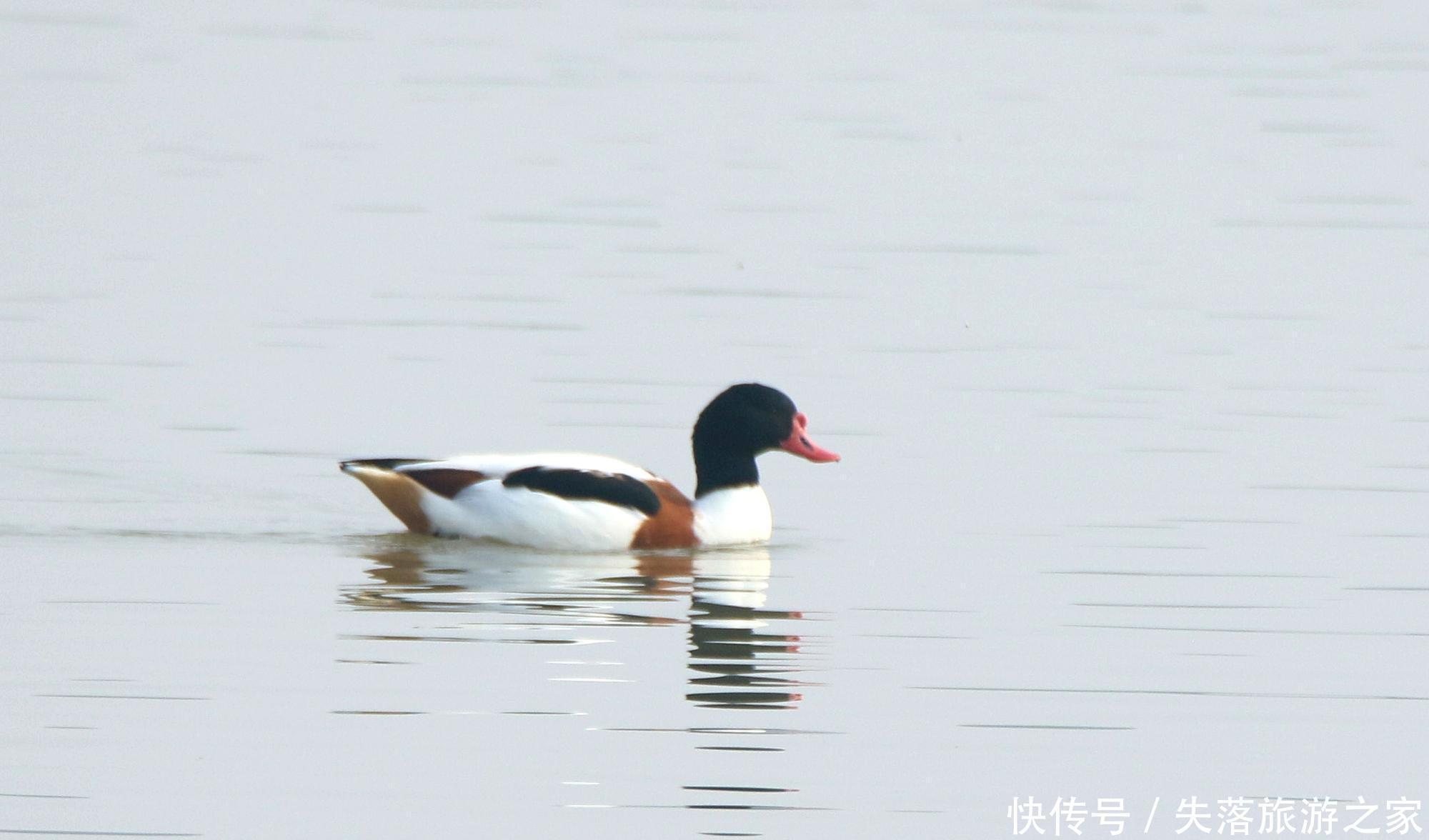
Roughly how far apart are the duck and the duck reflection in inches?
3.7

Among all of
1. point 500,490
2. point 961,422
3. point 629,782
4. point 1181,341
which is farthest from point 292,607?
point 1181,341

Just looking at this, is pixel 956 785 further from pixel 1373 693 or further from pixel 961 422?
pixel 961 422

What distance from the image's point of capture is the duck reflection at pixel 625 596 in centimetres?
1015

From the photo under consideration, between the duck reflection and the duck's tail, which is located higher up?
the duck's tail

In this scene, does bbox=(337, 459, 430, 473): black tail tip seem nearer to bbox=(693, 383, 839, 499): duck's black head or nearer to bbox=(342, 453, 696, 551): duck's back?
bbox=(342, 453, 696, 551): duck's back

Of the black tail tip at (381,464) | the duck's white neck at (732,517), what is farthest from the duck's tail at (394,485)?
the duck's white neck at (732,517)

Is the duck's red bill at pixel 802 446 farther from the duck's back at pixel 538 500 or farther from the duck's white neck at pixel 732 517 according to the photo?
the duck's back at pixel 538 500

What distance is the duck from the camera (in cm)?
1309

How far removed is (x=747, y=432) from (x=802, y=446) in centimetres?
33

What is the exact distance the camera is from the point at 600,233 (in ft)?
72.2

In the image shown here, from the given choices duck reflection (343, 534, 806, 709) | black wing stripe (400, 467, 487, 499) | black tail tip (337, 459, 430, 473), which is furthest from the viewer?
black tail tip (337, 459, 430, 473)

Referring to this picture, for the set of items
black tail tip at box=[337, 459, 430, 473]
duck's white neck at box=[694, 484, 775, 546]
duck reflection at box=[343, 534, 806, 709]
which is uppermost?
black tail tip at box=[337, 459, 430, 473]

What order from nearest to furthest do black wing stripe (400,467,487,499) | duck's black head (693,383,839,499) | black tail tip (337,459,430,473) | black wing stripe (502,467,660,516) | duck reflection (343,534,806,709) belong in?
duck reflection (343,534,806,709) < black wing stripe (502,467,660,516) < black wing stripe (400,467,487,499) < black tail tip (337,459,430,473) < duck's black head (693,383,839,499)

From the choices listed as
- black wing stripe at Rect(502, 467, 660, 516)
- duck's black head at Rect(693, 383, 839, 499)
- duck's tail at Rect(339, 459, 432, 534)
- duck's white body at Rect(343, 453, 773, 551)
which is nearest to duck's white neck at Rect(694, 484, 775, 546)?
duck's white body at Rect(343, 453, 773, 551)
